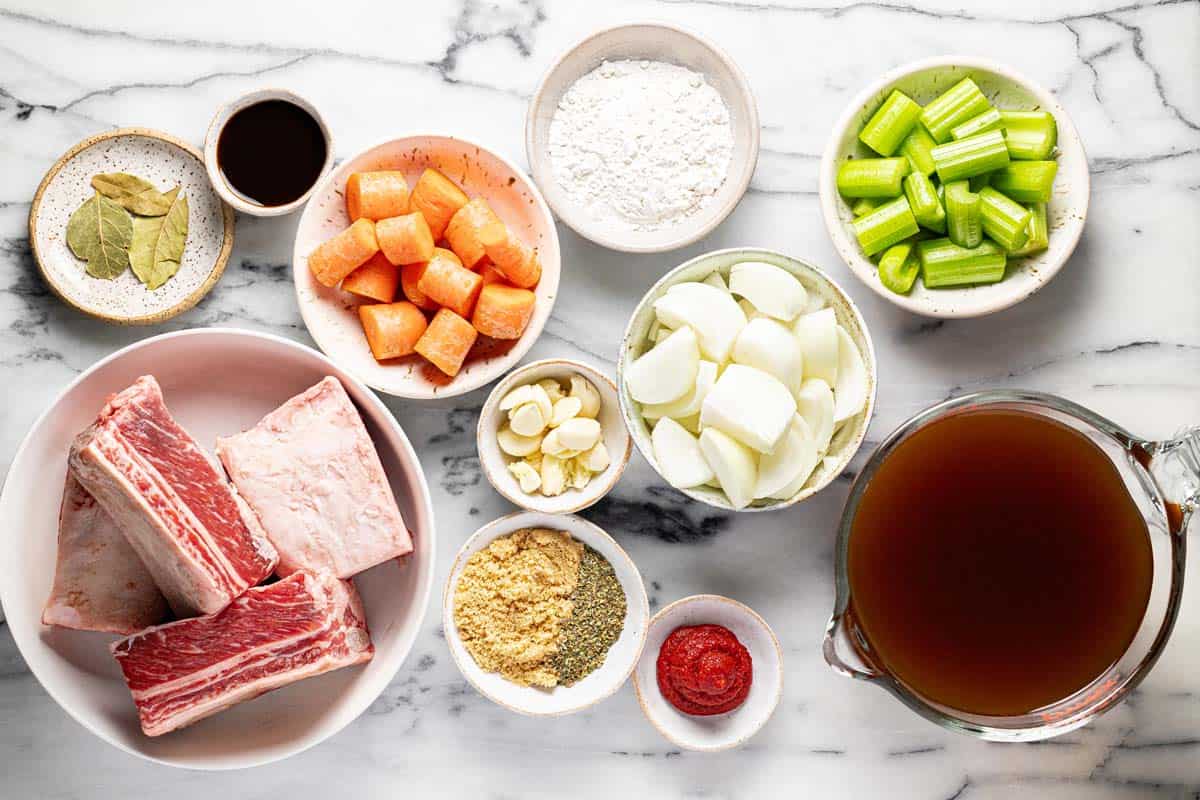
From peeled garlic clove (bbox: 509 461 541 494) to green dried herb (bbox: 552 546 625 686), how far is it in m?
0.18

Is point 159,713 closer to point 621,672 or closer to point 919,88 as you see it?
point 621,672

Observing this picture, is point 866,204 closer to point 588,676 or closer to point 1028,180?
point 1028,180

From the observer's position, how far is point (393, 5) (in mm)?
2133

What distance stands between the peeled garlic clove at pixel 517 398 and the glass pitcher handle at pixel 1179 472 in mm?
1075

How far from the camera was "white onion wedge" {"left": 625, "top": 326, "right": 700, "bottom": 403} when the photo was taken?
1858 millimetres

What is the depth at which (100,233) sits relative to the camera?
2.02 metres

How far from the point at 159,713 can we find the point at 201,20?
1.39 m

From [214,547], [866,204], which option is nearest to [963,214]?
[866,204]

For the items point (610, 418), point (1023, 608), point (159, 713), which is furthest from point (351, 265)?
point (1023, 608)

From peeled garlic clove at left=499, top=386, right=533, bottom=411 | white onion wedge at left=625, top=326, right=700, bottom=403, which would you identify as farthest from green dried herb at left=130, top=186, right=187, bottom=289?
white onion wedge at left=625, top=326, right=700, bottom=403

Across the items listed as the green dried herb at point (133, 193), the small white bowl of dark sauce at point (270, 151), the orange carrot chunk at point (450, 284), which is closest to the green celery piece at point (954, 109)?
the orange carrot chunk at point (450, 284)

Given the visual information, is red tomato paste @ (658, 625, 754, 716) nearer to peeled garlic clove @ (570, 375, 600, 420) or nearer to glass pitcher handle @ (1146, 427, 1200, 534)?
peeled garlic clove @ (570, 375, 600, 420)

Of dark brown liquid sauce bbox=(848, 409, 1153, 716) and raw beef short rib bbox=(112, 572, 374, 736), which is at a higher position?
dark brown liquid sauce bbox=(848, 409, 1153, 716)

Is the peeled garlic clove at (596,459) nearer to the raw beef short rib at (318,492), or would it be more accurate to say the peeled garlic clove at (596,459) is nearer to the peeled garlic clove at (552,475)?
the peeled garlic clove at (552,475)
